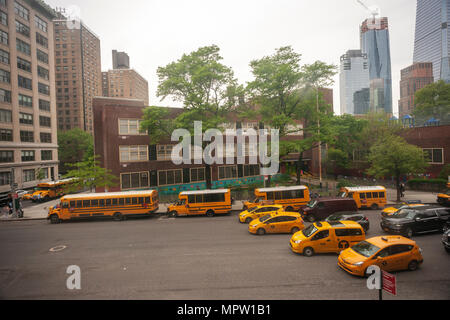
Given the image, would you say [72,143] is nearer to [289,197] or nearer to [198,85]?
[198,85]

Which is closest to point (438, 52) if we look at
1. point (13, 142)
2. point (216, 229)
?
point (216, 229)

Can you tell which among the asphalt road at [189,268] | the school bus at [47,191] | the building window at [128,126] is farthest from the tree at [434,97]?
the school bus at [47,191]

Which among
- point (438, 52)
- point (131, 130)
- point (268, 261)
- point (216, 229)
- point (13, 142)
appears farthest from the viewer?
point (438, 52)

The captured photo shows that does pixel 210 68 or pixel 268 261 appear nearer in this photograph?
pixel 268 261

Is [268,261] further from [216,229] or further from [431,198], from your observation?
[431,198]

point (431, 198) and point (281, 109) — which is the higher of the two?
point (281, 109)

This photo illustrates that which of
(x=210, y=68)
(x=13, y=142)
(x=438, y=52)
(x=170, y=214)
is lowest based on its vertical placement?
(x=170, y=214)

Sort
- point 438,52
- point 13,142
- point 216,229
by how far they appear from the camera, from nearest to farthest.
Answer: point 216,229 < point 13,142 < point 438,52

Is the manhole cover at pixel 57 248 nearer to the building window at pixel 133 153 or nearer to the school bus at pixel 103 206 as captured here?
the school bus at pixel 103 206

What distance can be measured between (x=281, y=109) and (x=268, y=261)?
2022 centimetres

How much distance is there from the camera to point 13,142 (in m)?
42.6

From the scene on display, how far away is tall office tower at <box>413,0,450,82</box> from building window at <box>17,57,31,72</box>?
690 ft

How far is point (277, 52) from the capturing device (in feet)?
85.9

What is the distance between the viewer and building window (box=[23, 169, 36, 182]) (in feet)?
145
